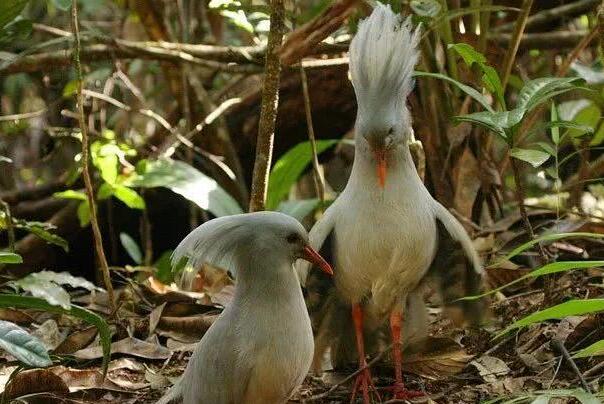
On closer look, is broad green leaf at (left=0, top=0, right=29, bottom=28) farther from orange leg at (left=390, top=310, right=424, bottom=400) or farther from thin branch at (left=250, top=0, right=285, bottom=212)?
orange leg at (left=390, top=310, right=424, bottom=400)

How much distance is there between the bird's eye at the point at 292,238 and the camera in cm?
312

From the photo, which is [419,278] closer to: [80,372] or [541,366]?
[541,366]

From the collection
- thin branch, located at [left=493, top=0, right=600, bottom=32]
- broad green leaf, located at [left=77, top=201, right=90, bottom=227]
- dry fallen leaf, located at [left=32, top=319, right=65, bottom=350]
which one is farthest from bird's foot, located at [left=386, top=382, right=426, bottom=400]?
thin branch, located at [left=493, top=0, right=600, bottom=32]

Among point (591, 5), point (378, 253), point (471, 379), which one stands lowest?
point (471, 379)

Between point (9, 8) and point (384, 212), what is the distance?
1.67m

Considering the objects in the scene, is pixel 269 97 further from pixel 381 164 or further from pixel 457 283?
pixel 457 283

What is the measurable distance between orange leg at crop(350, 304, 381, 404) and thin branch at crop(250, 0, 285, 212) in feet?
2.29

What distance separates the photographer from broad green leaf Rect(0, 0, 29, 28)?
360 centimetres

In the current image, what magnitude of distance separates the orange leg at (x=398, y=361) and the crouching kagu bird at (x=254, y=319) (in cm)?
59

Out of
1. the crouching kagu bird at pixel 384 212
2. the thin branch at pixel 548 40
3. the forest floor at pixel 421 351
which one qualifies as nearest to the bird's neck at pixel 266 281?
the crouching kagu bird at pixel 384 212

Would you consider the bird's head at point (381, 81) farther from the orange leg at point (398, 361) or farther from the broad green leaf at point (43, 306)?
the broad green leaf at point (43, 306)

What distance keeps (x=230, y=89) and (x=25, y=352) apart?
3848mm

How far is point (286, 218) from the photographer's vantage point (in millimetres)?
3146

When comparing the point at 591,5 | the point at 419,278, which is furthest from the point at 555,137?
the point at 591,5
